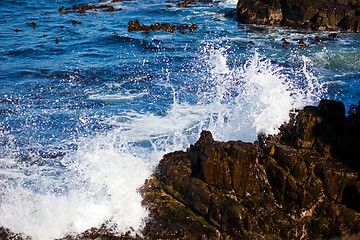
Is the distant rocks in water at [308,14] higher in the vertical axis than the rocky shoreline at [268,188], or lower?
higher

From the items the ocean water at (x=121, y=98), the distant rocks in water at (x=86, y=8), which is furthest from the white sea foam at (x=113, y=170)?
the distant rocks in water at (x=86, y=8)

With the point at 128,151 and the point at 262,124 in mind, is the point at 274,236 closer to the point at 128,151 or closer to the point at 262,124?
the point at 262,124

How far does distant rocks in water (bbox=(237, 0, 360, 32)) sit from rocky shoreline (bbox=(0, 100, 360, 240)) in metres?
17.6

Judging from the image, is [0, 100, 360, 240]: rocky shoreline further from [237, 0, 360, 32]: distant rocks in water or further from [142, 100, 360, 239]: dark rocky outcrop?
[237, 0, 360, 32]: distant rocks in water

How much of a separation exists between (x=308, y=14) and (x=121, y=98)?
1521 cm

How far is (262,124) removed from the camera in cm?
686

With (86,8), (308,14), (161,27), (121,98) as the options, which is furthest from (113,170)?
(86,8)

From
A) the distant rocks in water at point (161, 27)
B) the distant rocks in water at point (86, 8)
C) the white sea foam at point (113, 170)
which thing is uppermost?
the distant rocks in water at point (86, 8)

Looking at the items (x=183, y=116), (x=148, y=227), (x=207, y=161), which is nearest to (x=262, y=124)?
(x=207, y=161)

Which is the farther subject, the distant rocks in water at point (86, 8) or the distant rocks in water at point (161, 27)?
the distant rocks in water at point (86, 8)

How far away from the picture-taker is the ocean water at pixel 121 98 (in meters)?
6.66

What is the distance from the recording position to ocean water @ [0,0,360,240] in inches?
262

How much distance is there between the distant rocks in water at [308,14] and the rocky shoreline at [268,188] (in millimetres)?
17620

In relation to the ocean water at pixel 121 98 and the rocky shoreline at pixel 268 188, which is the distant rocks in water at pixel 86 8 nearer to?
the ocean water at pixel 121 98
